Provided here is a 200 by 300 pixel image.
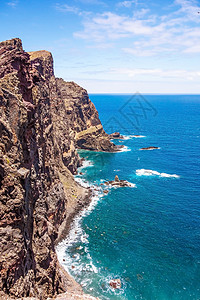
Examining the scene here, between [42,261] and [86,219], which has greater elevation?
[42,261]

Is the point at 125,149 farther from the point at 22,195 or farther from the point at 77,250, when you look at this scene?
the point at 22,195

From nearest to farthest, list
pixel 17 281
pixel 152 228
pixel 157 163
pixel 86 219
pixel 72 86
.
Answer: pixel 17 281
pixel 152 228
pixel 86 219
pixel 157 163
pixel 72 86

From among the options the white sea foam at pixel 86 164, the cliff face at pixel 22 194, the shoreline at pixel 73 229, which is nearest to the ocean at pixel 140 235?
the shoreline at pixel 73 229

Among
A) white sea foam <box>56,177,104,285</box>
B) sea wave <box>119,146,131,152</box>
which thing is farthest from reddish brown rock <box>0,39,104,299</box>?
sea wave <box>119,146,131,152</box>

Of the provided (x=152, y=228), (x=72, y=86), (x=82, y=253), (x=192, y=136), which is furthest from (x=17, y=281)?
(x=192, y=136)

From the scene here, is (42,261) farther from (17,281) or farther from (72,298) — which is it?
(17,281)

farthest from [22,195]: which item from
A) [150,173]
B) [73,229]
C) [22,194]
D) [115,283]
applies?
[150,173]

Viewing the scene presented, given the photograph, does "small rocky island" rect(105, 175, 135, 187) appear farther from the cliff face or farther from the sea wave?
the cliff face

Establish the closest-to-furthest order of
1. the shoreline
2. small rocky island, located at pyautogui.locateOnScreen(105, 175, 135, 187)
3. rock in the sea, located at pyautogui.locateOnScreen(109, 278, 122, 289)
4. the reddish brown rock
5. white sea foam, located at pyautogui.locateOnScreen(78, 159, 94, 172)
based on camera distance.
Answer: the reddish brown rock → the shoreline → rock in the sea, located at pyautogui.locateOnScreen(109, 278, 122, 289) → small rocky island, located at pyautogui.locateOnScreen(105, 175, 135, 187) → white sea foam, located at pyautogui.locateOnScreen(78, 159, 94, 172)
